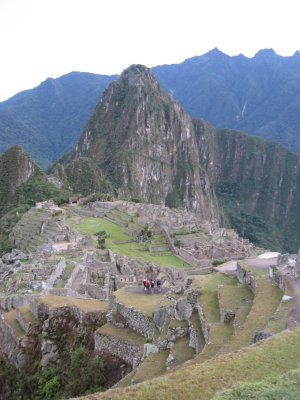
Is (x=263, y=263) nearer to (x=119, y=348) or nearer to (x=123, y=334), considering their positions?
(x=123, y=334)

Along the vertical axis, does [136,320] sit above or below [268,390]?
below

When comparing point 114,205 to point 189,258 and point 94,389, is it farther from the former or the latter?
point 94,389

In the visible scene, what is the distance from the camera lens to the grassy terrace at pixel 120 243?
50250 millimetres

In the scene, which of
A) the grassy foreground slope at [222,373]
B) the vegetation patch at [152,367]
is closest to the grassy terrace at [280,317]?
the grassy foreground slope at [222,373]

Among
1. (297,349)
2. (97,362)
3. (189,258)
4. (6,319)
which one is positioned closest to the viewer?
(297,349)

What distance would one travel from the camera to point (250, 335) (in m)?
12.2

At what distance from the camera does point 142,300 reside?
18.0m

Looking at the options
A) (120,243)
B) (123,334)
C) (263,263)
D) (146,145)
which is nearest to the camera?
(123,334)

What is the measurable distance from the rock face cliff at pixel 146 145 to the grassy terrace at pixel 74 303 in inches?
4893

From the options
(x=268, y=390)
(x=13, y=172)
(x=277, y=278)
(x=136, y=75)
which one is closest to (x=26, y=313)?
(x=277, y=278)

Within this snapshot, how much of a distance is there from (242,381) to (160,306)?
774cm

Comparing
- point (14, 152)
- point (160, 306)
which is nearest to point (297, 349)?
point (160, 306)

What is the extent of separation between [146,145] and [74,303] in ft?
497

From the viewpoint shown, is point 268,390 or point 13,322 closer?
point 268,390
